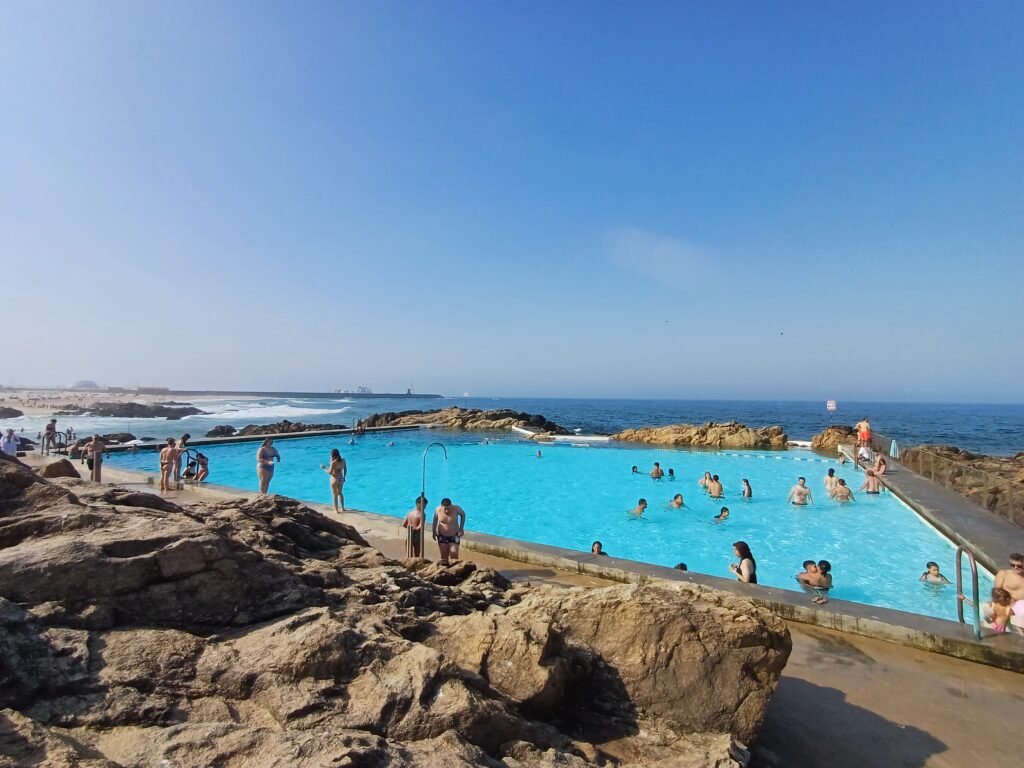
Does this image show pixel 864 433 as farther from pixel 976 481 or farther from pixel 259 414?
pixel 259 414

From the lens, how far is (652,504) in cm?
1911

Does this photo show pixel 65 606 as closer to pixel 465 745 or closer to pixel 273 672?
pixel 273 672

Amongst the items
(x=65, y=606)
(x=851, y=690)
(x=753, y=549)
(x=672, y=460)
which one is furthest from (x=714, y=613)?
(x=672, y=460)

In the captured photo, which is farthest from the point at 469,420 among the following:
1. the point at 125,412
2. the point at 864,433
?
the point at 125,412

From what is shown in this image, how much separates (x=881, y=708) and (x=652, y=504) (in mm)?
14565

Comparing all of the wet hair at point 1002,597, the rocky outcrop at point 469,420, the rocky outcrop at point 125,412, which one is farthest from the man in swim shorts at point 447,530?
the rocky outcrop at point 125,412

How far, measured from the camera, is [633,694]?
3549 millimetres

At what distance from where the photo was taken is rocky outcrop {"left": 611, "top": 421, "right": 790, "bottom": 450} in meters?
33.6

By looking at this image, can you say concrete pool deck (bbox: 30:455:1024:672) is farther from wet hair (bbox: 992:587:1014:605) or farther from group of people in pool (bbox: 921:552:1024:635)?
wet hair (bbox: 992:587:1014:605)

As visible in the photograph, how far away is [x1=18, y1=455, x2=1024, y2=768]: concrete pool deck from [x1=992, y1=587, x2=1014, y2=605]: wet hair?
169 cm

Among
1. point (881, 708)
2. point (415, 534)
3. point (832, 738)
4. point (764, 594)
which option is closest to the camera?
point (832, 738)

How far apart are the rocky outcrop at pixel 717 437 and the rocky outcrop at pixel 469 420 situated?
955 centimetres

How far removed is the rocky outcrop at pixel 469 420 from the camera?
156ft

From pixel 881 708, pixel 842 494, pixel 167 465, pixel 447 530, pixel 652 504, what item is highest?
pixel 167 465
